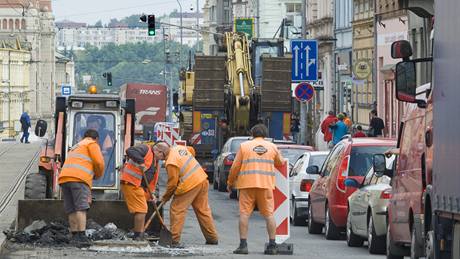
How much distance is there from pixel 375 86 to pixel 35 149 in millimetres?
18696

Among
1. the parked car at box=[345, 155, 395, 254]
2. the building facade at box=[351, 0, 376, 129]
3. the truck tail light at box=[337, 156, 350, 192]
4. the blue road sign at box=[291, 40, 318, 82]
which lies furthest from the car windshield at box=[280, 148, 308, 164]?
the building facade at box=[351, 0, 376, 129]

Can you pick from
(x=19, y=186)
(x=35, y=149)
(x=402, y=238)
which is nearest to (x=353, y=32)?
(x=35, y=149)

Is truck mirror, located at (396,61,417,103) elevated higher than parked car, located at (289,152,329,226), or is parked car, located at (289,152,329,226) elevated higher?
truck mirror, located at (396,61,417,103)

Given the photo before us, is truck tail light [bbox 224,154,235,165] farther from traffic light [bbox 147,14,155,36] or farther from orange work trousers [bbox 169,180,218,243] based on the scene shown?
traffic light [bbox 147,14,155,36]

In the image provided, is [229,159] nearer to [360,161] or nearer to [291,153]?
[291,153]

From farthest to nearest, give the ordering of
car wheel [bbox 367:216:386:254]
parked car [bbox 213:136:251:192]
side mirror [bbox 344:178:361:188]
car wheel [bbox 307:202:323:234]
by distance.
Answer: parked car [bbox 213:136:251:192] → car wheel [bbox 307:202:323:234] → side mirror [bbox 344:178:361:188] → car wheel [bbox 367:216:386:254]

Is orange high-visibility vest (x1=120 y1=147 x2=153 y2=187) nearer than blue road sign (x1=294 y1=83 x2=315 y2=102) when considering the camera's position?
Yes

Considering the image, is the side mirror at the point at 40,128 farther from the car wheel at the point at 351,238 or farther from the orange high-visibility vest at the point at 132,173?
the car wheel at the point at 351,238

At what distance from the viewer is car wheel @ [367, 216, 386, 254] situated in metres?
21.0

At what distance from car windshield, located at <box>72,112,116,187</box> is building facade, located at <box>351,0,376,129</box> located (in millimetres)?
31217

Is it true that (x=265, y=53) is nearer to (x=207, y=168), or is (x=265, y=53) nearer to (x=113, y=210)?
(x=207, y=168)

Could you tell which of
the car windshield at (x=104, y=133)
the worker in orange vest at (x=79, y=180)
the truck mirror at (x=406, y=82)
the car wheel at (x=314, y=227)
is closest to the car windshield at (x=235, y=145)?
the car wheel at (x=314, y=227)

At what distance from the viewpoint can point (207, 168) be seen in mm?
48531

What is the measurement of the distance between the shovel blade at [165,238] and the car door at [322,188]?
3.73m
